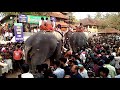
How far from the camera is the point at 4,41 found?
6.71 metres

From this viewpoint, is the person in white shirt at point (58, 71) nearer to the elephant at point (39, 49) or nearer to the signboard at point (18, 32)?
the elephant at point (39, 49)

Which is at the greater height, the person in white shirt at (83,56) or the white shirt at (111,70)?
the person in white shirt at (83,56)

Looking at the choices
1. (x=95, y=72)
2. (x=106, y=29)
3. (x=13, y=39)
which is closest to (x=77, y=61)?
(x=95, y=72)

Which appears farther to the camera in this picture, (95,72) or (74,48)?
(74,48)

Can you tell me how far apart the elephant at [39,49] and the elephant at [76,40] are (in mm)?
471

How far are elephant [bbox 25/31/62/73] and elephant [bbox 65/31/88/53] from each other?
1.54ft

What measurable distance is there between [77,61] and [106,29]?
2.96ft

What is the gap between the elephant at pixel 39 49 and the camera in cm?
672

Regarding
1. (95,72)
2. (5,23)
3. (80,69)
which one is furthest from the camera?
(5,23)

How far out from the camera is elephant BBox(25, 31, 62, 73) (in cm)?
672

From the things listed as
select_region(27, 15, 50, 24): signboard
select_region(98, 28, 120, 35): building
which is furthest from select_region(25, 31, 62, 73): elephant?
select_region(98, 28, 120, 35): building

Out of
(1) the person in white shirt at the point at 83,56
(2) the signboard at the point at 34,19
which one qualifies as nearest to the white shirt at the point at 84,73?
(1) the person in white shirt at the point at 83,56

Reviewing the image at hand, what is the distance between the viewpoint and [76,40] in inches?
288
